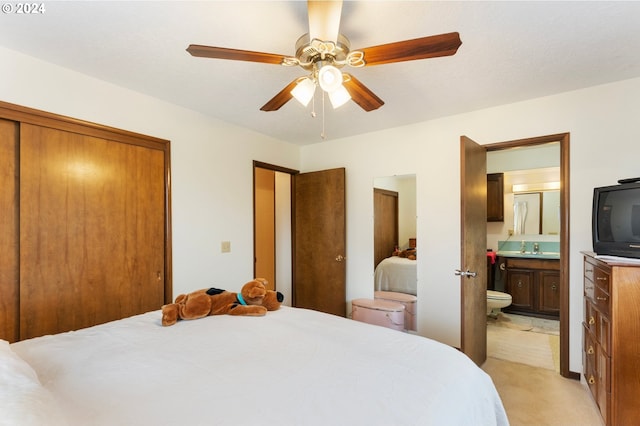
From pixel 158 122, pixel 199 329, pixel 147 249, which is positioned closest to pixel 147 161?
pixel 158 122

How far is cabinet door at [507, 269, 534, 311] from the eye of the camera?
4.14 m

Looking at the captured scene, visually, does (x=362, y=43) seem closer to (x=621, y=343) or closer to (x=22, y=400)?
(x=22, y=400)

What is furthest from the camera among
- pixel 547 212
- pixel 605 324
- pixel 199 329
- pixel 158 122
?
pixel 547 212

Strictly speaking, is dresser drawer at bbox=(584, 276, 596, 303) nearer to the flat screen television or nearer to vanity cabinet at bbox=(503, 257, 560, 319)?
the flat screen television

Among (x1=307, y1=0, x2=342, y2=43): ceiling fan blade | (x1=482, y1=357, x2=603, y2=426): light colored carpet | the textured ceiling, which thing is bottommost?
(x1=482, y1=357, x2=603, y2=426): light colored carpet

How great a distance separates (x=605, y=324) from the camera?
184cm

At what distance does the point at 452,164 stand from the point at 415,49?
6.28 ft

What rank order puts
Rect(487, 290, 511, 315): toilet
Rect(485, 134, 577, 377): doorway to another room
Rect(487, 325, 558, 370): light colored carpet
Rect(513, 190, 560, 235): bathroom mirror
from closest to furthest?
Rect(487, 325, 558, 370): light colored carpet < Rect(485, 134, 577, 377): doorway to another room < Rect(487, 290, 511, 315): toilet < Rect(513, 190, 560, 235): bathroom mirror

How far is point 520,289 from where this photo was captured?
165 inches

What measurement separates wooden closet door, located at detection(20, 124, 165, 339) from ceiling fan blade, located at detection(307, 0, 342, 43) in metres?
1.88

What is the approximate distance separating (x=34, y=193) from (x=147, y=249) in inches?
31.9

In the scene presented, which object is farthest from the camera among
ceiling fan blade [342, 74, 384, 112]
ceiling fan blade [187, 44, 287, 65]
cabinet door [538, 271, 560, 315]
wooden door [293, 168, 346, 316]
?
cabinet door [538, 271, 560, 315]

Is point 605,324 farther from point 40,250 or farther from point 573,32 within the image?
point 40,250

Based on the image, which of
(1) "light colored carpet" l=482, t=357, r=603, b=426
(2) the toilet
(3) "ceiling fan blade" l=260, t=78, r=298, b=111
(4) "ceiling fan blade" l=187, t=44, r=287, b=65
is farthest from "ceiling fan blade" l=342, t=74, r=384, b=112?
(2) the toilet
